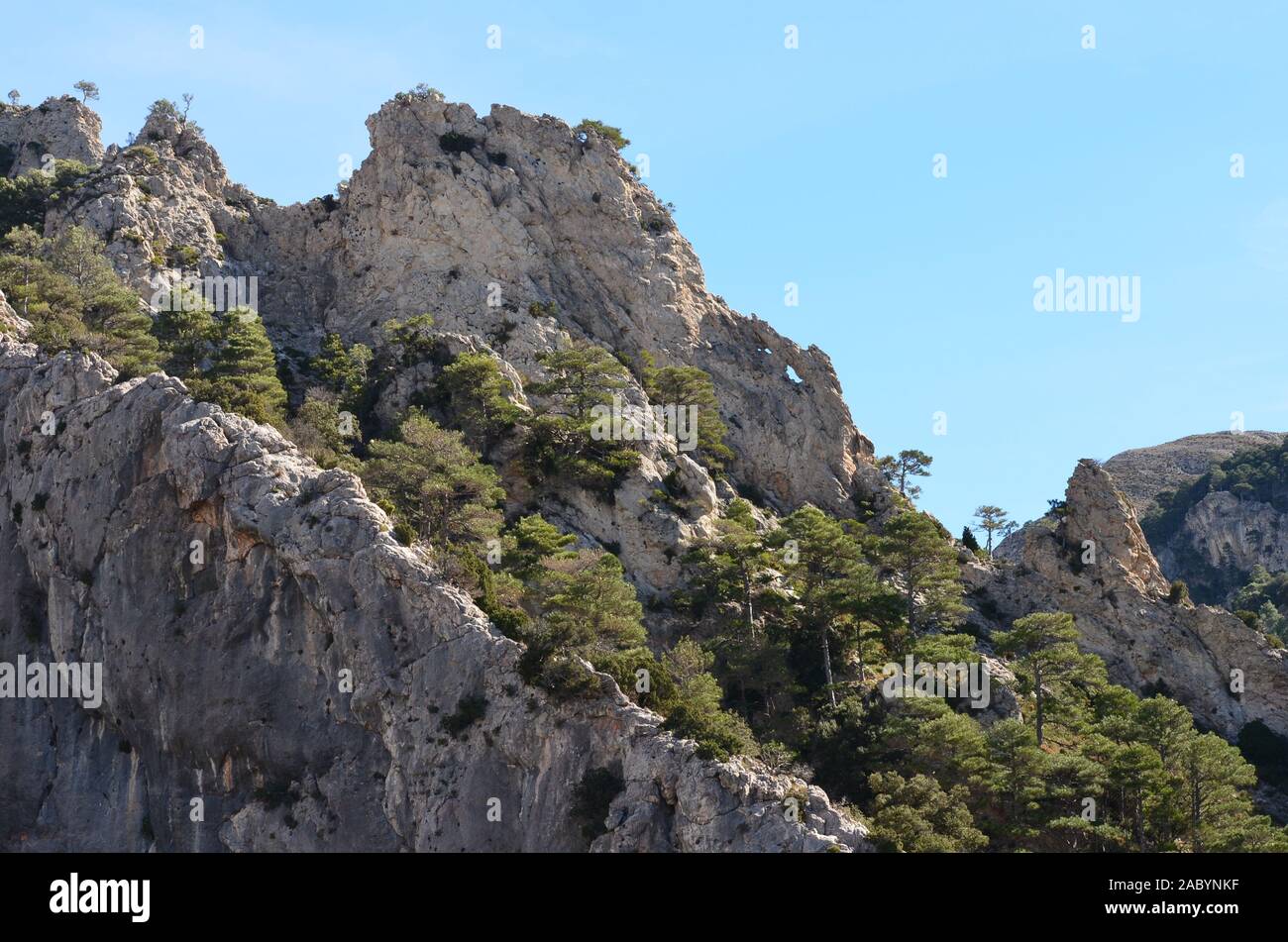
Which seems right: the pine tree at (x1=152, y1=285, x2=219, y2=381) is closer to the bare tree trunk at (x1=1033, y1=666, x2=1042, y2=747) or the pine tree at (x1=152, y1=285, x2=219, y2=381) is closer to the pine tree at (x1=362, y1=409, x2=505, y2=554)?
the pine tree at (x1=362, y1=409, x2=505, y2=554)

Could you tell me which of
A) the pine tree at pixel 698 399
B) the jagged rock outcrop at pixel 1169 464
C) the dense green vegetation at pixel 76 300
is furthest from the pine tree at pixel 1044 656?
the jagged rock outcrop at pixel 1169 464

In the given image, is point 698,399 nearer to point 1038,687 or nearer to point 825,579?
point 825,579

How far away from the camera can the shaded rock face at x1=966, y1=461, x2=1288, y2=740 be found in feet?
266

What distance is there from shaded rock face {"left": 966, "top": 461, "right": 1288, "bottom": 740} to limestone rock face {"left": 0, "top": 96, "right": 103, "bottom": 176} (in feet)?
231

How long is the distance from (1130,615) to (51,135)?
82.3 metres

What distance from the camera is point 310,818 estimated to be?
58.3m

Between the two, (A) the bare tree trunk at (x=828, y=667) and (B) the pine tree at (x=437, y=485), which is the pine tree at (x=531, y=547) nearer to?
(B) the pine tree at (x=437, y=485)

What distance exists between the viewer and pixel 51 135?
Answer: 361ft

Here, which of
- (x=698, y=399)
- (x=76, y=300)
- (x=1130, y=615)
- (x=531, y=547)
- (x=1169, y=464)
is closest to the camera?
(x=531, y=547)

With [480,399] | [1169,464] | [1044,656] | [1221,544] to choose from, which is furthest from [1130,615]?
[1169,464]

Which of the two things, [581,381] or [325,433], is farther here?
[581,381]
